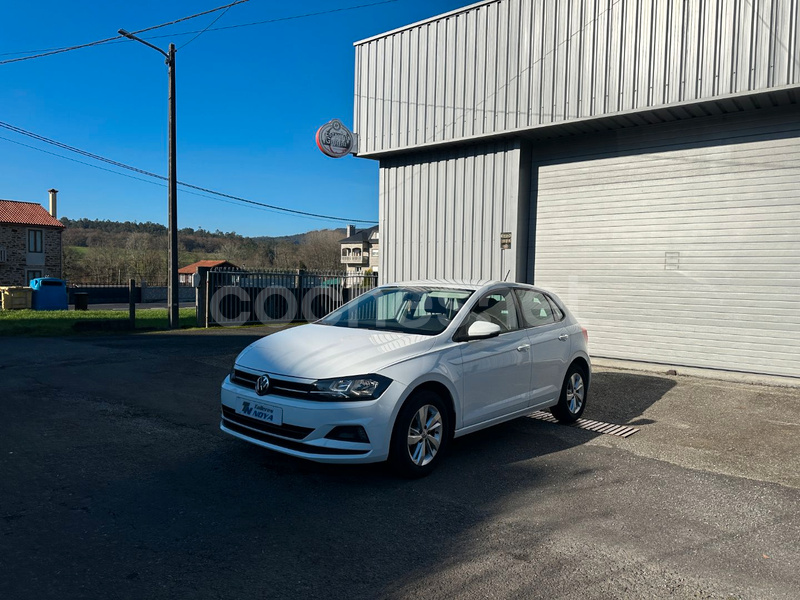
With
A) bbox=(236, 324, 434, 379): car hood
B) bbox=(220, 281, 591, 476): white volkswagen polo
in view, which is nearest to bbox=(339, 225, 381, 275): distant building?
bbox=(220, 281, 591, 476): white volkswagen polo

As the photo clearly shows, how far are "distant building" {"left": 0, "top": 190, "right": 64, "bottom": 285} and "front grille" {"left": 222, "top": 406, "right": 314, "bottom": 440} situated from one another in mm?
50190

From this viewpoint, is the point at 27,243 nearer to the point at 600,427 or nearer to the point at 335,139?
the point at 335,139

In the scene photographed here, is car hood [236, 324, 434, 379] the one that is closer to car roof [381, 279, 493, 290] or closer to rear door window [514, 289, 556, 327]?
car roof [381, 279, 493, 290]

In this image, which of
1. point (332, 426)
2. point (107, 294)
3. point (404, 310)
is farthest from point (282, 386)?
point (107, 294)

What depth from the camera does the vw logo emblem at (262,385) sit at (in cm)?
493

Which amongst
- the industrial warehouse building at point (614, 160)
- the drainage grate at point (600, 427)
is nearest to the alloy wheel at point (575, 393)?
the drainage grate at point (600, 427)

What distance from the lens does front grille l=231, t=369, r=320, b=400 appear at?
4723 millimetres

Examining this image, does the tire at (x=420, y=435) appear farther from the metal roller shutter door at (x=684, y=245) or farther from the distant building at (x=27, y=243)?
the distant building at (x=27, y=243)

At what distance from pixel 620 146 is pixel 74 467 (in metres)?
9.91

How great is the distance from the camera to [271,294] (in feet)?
65.8

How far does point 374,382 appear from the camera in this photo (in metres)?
4.73

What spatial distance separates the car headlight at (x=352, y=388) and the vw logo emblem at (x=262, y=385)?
1.54 feet

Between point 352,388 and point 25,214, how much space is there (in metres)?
53.2

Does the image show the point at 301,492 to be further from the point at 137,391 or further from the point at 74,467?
the point at 137,391
